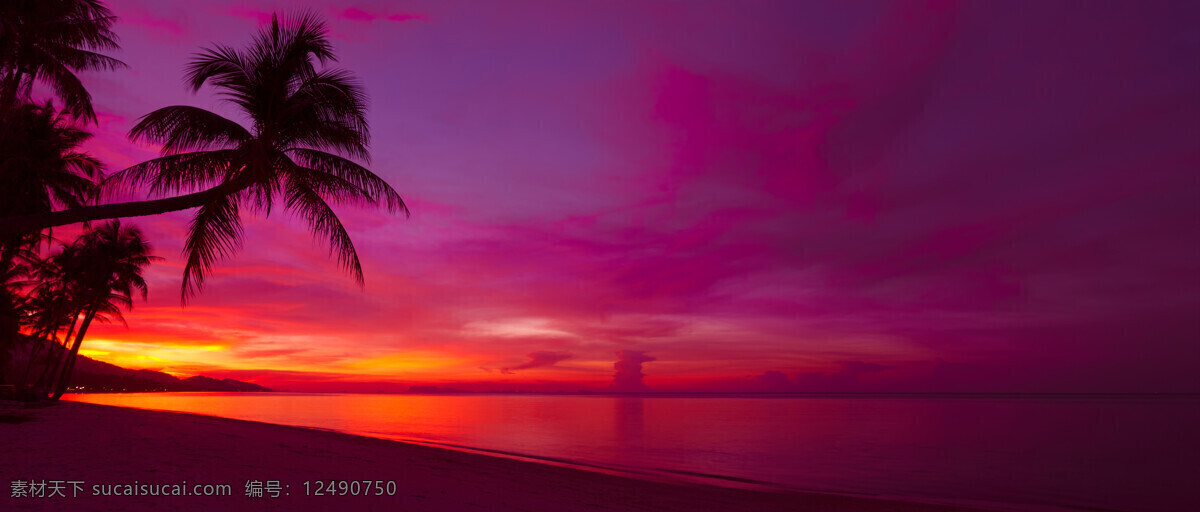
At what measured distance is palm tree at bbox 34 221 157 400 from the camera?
110 ft

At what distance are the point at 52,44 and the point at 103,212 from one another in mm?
8992

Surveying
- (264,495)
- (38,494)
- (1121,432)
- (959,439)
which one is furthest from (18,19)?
(1121,432)

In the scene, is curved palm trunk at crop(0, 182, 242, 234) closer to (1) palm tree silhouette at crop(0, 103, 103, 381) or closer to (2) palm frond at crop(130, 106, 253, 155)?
(2) palm frond at crop(130, 106, 253, 155)

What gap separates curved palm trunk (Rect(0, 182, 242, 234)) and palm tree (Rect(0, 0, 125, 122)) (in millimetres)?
A: 5450

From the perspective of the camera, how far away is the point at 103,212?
8938mm

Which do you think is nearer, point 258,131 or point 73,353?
point 258,131

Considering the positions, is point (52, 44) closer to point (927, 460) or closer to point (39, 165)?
point (39, 165)

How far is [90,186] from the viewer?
845 inches

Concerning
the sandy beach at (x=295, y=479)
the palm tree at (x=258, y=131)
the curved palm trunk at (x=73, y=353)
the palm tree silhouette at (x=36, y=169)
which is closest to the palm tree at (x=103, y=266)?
the curved palm trunk at (x=73, y=353)

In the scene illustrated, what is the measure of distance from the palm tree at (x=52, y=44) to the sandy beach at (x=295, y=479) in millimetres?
7795

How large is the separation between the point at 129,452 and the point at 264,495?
4.81m

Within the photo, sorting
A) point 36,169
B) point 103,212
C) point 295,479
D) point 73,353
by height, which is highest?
point 36,169

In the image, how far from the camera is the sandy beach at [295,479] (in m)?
7.79

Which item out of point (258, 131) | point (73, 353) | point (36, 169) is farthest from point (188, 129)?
point (73, 353)
